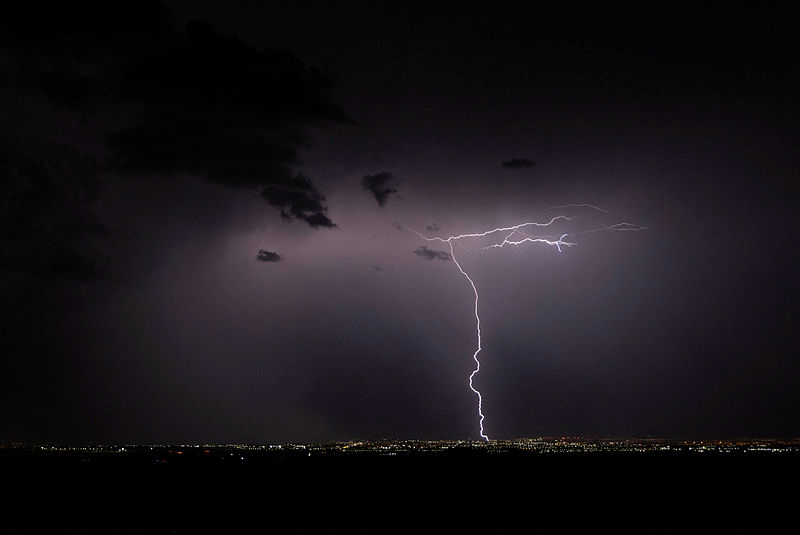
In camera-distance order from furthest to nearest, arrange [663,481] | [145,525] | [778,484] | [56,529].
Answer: [663,481], [778,484], [145,525], [56,529]

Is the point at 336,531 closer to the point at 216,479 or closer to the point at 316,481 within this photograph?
the point at 316,481

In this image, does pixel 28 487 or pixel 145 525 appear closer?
pixel 145 525

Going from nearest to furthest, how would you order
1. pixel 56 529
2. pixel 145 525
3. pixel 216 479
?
pixel 56 529 < pixel 145 525 < pixel 216 479

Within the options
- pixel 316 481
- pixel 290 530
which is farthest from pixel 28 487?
pixel 290 530

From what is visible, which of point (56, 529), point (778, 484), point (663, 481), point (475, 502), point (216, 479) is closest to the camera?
point (56, 529)

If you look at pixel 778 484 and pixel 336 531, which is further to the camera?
pixel 778 484

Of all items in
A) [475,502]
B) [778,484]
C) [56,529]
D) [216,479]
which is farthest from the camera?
[216,479]

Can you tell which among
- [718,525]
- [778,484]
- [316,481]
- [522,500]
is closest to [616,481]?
[778,484]

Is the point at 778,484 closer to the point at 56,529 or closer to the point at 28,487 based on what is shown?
the point at 56,529
